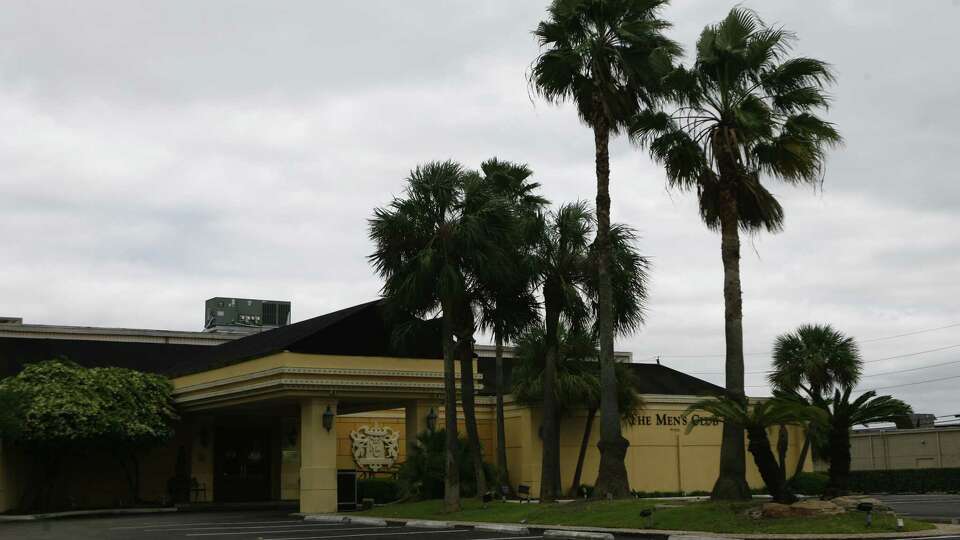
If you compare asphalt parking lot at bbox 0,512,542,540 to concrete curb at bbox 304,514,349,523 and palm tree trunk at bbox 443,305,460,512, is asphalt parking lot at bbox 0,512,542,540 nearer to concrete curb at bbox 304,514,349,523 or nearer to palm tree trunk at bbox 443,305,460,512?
concrete curb at bbox 304,514,349,523

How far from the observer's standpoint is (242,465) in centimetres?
4375

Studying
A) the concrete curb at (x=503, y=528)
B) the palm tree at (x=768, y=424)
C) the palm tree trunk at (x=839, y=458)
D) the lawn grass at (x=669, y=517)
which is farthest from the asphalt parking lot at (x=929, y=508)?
the concrete curb at (x=503, y=528)

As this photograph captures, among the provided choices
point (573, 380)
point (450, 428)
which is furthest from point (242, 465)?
point (450, 428)

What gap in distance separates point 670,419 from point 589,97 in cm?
1904

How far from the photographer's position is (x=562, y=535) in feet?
70.4

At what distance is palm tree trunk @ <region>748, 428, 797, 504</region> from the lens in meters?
20.2

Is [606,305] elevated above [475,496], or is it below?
above

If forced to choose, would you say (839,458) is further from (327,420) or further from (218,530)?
(327,420)

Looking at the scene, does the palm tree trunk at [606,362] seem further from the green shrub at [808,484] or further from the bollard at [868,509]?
the green shrub at [808,484]

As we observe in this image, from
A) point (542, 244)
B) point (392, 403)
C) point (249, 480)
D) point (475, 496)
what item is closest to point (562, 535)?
point (475, 496)

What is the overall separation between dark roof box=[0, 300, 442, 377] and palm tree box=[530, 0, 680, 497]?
7.55m

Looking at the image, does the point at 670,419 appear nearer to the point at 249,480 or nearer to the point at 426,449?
the point at 426,449

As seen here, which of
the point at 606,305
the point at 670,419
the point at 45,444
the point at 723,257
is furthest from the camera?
the point at 670,419

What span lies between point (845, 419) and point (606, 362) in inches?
262
